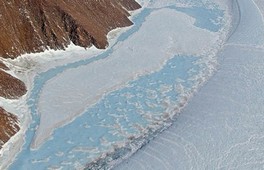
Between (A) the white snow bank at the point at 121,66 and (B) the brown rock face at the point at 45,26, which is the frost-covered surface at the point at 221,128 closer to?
(A) the white snow bank at the point at 121,66

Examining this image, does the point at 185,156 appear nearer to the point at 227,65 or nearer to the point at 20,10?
the point at 227,65

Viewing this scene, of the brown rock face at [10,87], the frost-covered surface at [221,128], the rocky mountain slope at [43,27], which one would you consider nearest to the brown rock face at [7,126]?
the brown rock face at [10,87]

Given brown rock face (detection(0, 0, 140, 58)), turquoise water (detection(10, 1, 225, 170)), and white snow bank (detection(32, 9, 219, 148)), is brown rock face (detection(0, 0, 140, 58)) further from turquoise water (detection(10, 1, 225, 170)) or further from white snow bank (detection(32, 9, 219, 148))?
white snow bank (detection(32, 9, 219, 148))

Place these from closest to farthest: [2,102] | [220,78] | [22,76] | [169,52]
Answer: [2,102] → [22,76] → [220,78] → [169,52]

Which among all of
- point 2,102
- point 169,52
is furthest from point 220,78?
point 2,102

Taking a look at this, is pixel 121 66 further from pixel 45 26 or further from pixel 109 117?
pixel 109 117

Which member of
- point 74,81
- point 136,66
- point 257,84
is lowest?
point 257,84
